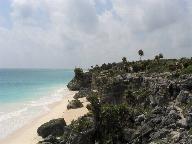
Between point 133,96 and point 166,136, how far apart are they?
20430mm

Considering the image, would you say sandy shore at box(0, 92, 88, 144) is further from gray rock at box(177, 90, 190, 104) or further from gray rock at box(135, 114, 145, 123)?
gray rock at box(177, 90, 190, 104)

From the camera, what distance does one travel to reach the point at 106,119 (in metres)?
42.2

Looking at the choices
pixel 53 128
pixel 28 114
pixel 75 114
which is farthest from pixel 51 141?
pixel 28 114

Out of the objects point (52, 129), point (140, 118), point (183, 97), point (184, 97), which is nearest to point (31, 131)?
point (52, 129)

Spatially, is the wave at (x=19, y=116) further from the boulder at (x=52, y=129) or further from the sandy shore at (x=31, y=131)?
the boulder at (x=52, y=129)

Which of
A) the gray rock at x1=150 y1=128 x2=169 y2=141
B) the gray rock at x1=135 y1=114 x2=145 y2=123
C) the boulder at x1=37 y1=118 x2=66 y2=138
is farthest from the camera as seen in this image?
the boulder at x1=37 y1=118 x2=66 y2=138

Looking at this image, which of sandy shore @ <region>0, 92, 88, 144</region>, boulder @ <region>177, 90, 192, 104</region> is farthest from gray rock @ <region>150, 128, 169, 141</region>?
sandy shore @ <region>0, 92, 88, 144</region>

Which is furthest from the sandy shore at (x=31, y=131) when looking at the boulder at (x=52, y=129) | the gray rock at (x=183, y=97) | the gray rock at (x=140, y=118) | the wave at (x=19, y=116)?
the gray rock at (x=183, y=97)

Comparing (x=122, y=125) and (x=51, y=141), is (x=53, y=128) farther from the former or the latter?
(x=122, y=125)

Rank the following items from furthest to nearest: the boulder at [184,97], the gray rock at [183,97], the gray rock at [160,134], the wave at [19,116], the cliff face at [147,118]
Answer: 1. the wave at [19,116]
2. the gray rock at [183,97]
3. the boulder at [184,97]
4. the cliff face at [147,118]
5. the gray rock at [160,134]

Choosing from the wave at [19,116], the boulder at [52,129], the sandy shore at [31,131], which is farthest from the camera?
the wave at [19,116]

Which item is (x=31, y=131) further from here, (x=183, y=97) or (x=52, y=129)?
(x=183, y=97)

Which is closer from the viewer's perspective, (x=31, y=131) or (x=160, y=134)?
(x=160, y=134)

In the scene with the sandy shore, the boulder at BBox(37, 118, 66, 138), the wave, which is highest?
the boulder at BBox(37, 118, 66, 138)
